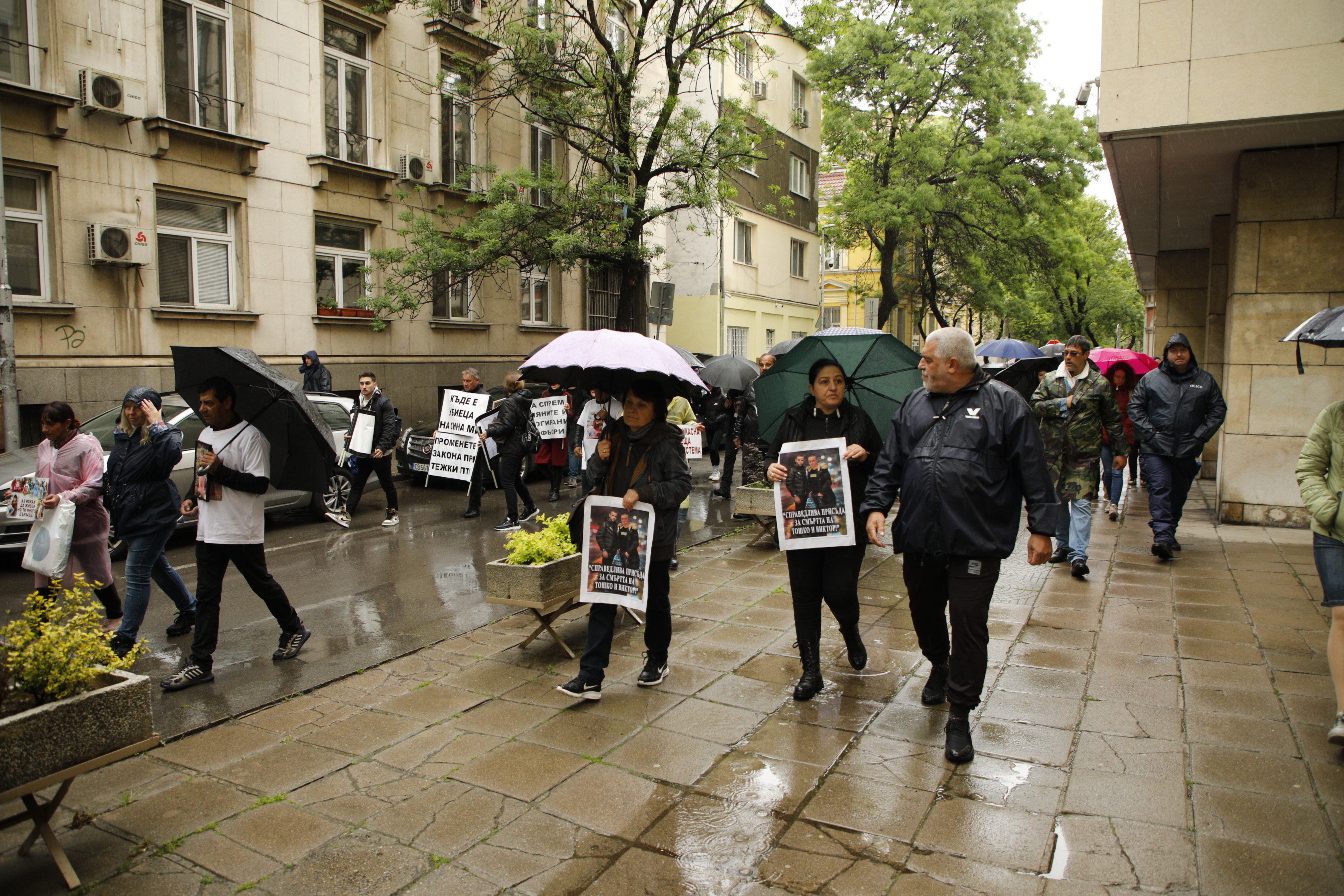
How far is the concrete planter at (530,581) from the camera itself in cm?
571

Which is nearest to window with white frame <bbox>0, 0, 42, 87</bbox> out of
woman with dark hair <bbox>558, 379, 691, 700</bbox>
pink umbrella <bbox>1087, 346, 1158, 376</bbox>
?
woman with dark hair <bbox>558, 379, 691, 700</bbox>

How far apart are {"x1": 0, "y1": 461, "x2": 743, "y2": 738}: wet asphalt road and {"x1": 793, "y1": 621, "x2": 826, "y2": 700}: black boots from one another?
8.50 ft

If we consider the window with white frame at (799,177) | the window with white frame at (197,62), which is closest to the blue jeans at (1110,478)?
the window with white frame at (197,62)

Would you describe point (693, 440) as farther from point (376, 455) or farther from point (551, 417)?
point (376, 455)

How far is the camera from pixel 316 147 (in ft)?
53.7

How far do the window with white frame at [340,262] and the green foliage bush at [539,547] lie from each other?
11.9 m

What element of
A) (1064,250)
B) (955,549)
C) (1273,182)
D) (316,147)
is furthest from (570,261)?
(1064,250)

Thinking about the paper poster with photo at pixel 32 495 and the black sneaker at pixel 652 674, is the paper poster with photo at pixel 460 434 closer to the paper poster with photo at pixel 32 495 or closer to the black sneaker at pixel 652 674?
the paper poster with photo at pixel 32 495

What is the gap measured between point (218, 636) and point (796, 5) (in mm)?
14519

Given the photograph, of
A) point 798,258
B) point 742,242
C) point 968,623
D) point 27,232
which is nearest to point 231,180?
point 27,232

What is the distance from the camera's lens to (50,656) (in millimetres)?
3328

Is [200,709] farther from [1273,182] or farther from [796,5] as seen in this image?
[796,5]

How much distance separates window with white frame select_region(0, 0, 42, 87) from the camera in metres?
12.2

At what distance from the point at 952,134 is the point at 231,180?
68.1ft
